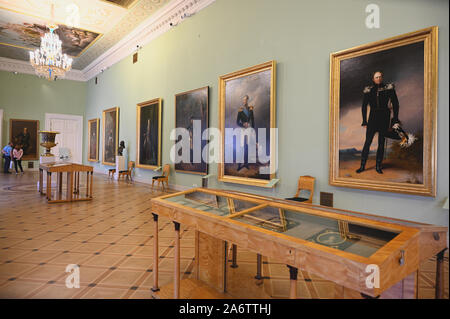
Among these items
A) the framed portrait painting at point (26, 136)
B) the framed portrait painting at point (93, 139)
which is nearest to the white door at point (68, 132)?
the framed portrait painting at point (26, 136)

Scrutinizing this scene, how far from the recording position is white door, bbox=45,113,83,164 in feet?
52.0

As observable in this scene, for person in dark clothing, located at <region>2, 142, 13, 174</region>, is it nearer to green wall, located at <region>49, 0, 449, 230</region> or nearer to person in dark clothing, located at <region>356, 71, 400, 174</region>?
green wall, located at <region>49, 0, 449, 230</region>

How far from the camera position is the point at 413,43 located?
390 cm

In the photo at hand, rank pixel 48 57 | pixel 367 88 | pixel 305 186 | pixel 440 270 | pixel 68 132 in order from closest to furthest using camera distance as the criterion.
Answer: pixel 440 270 < pixel 367 88 < pixel 305 186 < pixel 48 57 < pixel 68 132

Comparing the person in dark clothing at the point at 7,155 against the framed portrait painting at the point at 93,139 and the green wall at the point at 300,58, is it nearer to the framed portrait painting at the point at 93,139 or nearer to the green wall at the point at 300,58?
the framed portrait painting at the point at 93,139

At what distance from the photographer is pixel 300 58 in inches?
210

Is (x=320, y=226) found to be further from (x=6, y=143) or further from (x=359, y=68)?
(x=6, y=143)

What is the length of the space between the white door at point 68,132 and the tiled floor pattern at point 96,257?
36.9ft

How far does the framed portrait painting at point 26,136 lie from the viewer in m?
14.5

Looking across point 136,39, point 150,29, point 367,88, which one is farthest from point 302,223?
point 136,39

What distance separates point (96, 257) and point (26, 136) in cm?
1508

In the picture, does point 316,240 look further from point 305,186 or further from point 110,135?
point 110,135

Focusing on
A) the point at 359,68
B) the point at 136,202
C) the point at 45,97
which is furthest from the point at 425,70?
the point at 45,97

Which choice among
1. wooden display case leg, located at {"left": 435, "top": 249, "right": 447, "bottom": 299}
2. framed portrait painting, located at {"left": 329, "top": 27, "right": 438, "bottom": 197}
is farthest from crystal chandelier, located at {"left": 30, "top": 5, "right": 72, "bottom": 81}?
wooden display case leg, located at {"left": 435, "top": 249, "right": 447, "bottom": 299}
